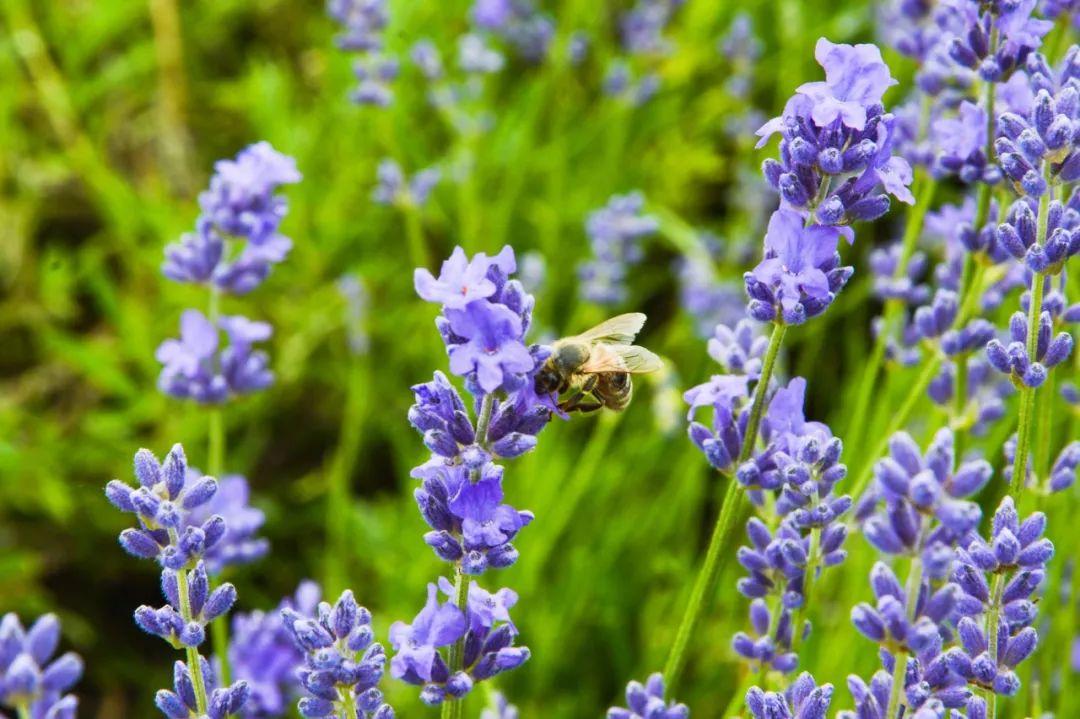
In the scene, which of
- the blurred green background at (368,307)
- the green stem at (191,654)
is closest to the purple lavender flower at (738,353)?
the green stem at (191,654)

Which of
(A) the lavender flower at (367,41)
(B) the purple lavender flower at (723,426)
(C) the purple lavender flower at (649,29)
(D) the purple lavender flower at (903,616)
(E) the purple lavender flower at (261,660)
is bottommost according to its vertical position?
(D) the purple lavender flower at (903,616)

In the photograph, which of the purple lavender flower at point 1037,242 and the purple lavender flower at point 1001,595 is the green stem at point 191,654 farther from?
the purple lavender flower at point 1037,242

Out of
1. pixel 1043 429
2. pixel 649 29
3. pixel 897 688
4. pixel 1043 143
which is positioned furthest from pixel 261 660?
pixel 649 29

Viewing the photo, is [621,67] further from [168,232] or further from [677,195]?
[168,232]

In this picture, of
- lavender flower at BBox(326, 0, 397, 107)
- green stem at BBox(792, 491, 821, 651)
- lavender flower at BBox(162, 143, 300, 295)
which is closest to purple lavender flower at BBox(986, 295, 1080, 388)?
green stem at BBox(792, 491, 821, 651)

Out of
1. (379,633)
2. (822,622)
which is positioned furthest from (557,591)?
(822,622)

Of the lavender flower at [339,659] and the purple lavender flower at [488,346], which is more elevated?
the purple lavender flower at [488,346]

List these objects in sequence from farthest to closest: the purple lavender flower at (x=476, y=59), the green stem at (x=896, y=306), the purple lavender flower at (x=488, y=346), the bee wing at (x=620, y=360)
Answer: the purple lavender flower at (x=476, y=59) → the green stem at (x=896, y=306) → the bee wing at (x=620, y=360) → the purple lavender flower at (x=488, y=346)

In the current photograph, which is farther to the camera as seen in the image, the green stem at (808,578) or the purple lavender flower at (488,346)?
the green stem at (808,578)
